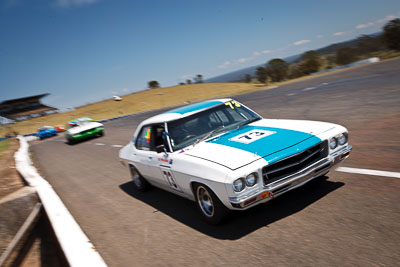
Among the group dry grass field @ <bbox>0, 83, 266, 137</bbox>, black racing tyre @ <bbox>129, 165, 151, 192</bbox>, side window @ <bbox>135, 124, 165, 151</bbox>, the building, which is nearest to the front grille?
side window @ <bbox>135, 124, 165, 151</bbox>

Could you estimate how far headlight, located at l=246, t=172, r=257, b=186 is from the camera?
3.67m

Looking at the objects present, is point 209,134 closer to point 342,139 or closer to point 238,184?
point 238,184

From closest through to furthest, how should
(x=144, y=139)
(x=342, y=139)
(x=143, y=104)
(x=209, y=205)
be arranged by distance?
(x=209, y=205) → (x=342, y=139) → (x=144, y=139) → (x=143, y=104)

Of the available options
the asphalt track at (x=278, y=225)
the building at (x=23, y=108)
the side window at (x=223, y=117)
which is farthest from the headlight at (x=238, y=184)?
the building at (x=23, y=108)

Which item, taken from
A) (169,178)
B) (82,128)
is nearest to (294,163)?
(169,178)

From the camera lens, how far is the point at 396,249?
2.81m

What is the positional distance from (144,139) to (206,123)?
137 cm

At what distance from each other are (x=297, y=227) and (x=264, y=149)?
3.10 feet

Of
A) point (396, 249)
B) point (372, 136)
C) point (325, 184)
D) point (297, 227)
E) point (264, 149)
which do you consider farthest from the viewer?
point (372, 136)

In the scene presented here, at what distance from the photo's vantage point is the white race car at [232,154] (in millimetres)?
3723

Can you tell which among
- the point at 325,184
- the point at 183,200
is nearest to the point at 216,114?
the point at 183,200

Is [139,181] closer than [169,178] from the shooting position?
No

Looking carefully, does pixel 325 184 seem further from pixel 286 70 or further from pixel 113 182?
pixel 286 70

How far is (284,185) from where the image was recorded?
385 centimetres
